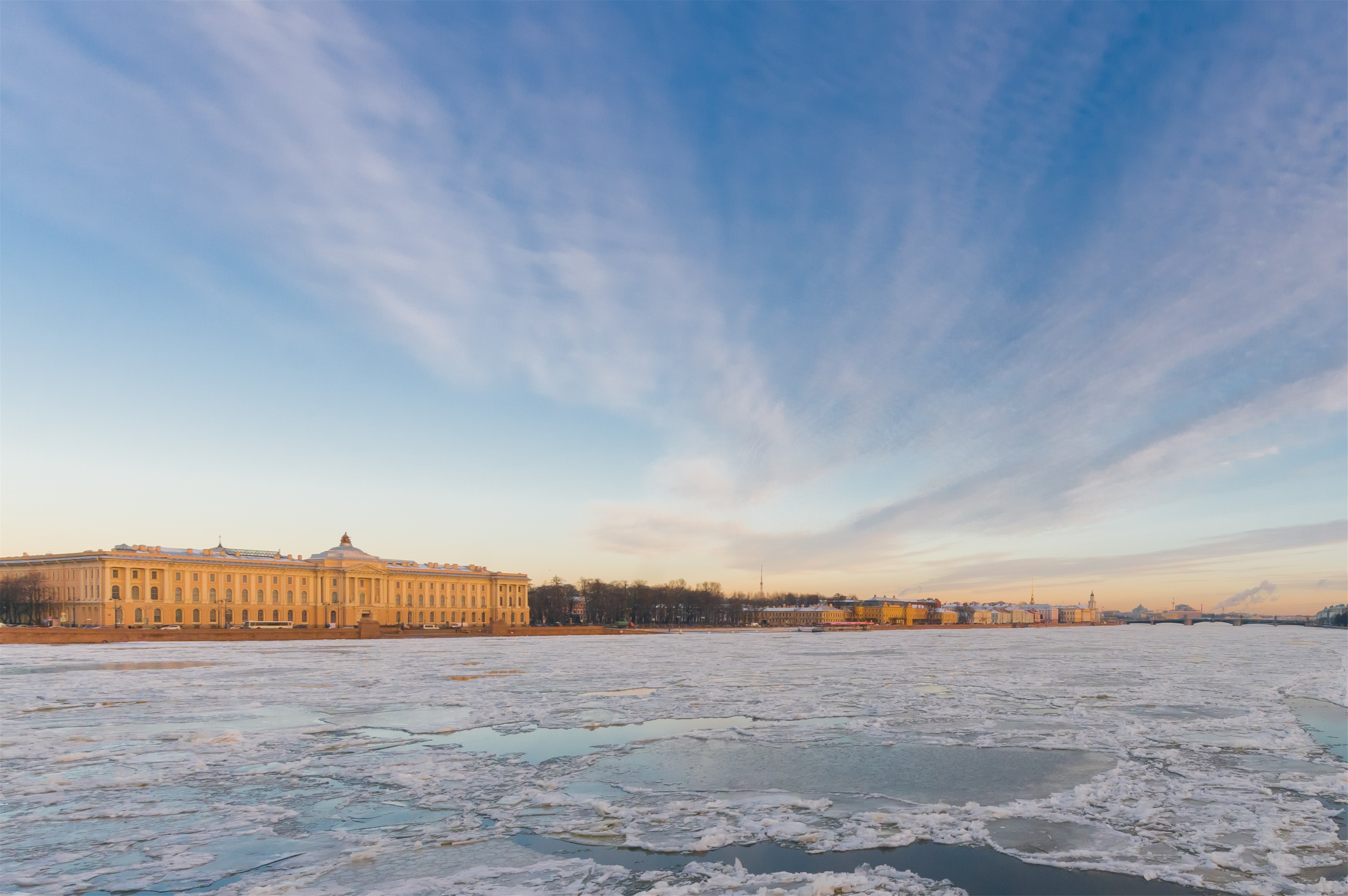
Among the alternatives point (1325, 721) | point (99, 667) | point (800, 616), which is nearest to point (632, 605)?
point (800, 616)

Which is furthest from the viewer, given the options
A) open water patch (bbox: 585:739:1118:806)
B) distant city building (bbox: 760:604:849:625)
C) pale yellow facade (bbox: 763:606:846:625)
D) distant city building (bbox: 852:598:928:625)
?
distant city building (bbox: 852:598:928:625)

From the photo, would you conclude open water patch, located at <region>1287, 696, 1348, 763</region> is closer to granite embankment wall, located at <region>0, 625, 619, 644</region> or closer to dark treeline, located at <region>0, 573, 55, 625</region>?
granite embankment wall, located at <region>0, 625, 619, 644</region>

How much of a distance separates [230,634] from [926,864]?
6834 cm

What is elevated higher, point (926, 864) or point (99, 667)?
point (926, 864)

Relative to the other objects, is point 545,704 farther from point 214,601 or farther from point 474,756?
point 214,601

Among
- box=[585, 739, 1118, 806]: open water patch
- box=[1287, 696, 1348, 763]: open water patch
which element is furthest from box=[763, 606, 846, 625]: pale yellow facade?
box=[585, 739, 1118, 806]: open water patch

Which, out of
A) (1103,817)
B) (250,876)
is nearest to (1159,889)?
(1103,817)

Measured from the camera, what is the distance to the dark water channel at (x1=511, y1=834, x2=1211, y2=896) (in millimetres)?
6145

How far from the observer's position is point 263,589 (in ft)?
309

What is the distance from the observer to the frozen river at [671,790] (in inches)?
255

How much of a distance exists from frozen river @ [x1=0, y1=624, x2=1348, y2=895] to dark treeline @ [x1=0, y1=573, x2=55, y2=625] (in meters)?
75.6

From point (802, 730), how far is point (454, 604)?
347 ft

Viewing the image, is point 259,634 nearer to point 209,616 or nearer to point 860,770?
point 209,616

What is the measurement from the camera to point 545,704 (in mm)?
17266
